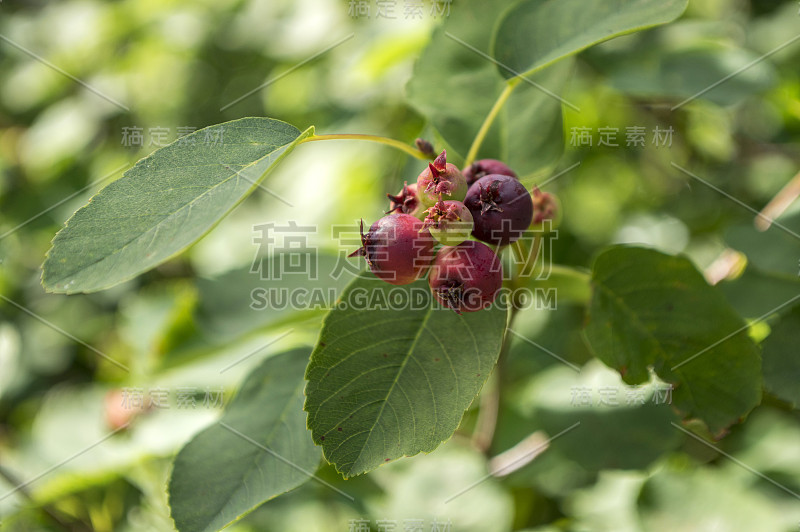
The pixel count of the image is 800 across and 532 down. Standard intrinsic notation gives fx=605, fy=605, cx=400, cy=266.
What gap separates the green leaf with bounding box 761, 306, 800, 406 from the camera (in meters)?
1.25

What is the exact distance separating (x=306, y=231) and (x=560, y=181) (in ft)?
3.46

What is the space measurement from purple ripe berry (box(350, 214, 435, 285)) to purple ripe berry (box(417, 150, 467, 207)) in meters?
0.05

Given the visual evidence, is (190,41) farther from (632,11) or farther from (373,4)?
(632,11)

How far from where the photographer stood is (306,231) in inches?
79.2

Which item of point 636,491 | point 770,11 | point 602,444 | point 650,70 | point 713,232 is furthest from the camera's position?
point 770,11

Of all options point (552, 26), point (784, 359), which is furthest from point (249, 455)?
point (784, 359)

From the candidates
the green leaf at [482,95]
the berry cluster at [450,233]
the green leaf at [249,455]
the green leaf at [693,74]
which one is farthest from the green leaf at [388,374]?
the green leaf at [693,74]

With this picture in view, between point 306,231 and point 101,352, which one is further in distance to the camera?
point 101,352

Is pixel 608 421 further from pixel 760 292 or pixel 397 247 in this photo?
pixel 397 247

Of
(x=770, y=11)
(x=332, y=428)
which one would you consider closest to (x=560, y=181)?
Answer: (x=770, y=11)

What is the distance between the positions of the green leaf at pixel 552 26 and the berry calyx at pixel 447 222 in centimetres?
35

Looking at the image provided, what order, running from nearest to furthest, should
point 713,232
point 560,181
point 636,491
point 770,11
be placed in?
point 636,491 < point 713,232 < point 560,181 < point 770,11

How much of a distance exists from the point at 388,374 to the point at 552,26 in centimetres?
74

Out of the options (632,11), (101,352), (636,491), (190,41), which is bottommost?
(101,352)
